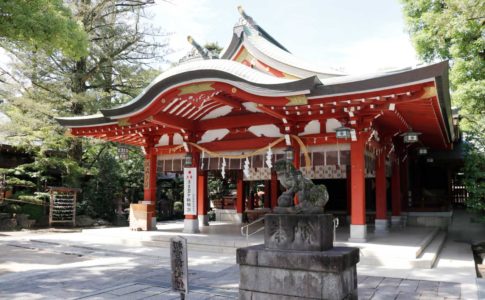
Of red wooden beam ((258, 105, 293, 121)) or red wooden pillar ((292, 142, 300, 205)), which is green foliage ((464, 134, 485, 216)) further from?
red wooden beam ((258, 105, 293, 121))

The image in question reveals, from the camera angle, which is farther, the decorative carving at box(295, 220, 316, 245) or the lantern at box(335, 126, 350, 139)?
the lantern at box(335, 126, 350, 139)

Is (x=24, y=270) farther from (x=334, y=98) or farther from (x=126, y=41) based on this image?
(x=126, y=41)

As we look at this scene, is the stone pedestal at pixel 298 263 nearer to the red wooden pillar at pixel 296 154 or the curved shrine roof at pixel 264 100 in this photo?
the curved shrine roof at pixel 264 100

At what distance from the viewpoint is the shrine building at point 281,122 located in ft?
29.7

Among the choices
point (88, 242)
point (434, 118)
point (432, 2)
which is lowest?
point (88, 242)

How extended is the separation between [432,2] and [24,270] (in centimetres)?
1639

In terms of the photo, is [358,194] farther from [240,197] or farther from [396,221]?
[240,197]

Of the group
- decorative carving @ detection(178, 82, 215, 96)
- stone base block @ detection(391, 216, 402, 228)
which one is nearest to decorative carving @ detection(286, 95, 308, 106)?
decorative carving @ detection(178, 82, 215, 96)

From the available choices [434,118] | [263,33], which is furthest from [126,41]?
[434,118]

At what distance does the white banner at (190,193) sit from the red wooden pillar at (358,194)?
5.20 meters

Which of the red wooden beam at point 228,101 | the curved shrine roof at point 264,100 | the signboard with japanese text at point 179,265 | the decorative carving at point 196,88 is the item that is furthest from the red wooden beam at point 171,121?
the signboard with japanese text at point 179,265

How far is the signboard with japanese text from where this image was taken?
5234 millimetres

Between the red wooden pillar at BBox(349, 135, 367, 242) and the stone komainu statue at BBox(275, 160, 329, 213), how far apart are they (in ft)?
14.9

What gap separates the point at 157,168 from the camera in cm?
1459
